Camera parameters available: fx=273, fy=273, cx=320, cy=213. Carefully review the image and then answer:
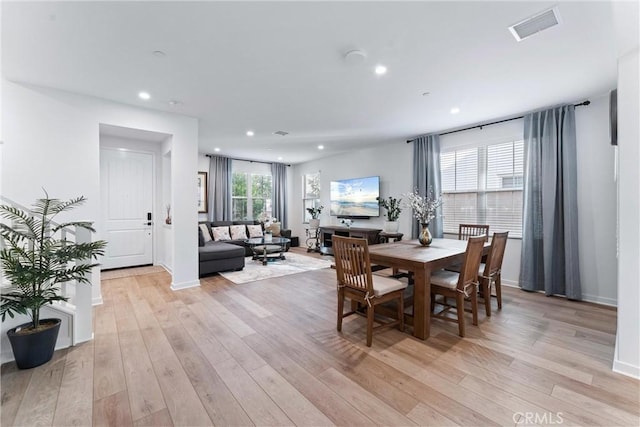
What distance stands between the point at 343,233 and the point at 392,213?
5.23ft

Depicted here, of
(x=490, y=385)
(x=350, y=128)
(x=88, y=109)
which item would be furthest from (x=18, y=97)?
(x=490, y=385)

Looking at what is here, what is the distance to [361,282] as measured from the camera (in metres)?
2.52

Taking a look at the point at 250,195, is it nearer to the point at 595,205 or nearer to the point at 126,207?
the point at 126,207

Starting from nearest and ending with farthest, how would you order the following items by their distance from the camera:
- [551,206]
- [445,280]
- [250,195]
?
[445,280] < [551,206] < [250,195]

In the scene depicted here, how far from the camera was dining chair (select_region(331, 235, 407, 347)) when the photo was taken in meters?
2.42

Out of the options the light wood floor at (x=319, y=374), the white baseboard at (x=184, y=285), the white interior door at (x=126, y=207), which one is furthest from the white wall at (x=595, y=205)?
the white interior door at (x=126, y=207)

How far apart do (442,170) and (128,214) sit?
6032mm

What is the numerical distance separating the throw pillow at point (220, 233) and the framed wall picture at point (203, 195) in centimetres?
85

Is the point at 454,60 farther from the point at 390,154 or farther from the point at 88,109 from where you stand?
the point at 88,109

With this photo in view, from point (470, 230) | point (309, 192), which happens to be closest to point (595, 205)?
point (470, 230)

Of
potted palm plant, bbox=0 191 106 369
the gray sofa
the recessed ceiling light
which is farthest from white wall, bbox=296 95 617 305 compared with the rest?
potted palm plant, bbox=0 191 106 369

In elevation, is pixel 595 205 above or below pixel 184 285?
above

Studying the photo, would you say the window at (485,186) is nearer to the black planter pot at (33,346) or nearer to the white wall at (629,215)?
the white wall at (629,215)

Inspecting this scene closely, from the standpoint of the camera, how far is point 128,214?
17.1 ft
